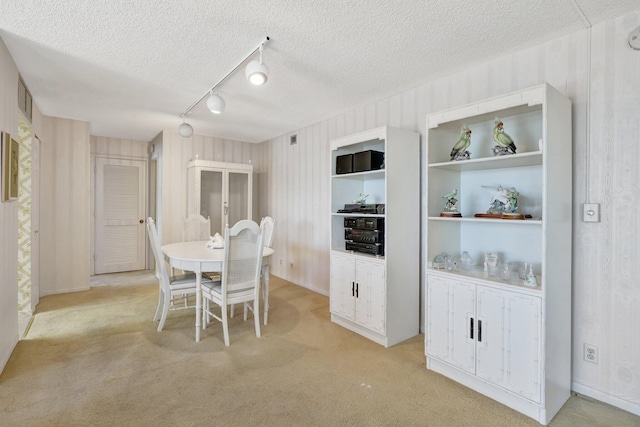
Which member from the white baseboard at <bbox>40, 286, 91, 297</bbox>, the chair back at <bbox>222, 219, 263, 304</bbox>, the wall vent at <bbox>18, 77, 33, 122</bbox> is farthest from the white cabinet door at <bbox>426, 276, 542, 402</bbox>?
the white baseboard at <bbox>40, 286, 91, 297</bbox>

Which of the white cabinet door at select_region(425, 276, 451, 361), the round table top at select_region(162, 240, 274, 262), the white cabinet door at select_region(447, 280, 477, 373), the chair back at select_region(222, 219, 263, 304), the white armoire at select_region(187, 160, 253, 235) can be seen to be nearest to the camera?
the white cabinet door at select_region(447, 280, 477, 373)

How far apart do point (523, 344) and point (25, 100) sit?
477 centimetres

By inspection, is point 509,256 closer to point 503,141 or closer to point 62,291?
point 503,141

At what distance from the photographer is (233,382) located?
220cm

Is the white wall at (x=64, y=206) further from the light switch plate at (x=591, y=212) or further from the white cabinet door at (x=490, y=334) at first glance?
the light switch plate at (x=591, y=212)

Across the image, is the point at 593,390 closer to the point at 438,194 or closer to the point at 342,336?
the point at 438,194

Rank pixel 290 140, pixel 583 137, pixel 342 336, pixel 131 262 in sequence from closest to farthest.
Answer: pixel 583 137 → pixel 342 336 → pixel 290 140 → pixel 131 262

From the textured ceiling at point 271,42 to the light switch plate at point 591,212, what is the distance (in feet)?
3.80

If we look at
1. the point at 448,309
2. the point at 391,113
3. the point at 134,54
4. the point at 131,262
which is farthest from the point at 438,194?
the point at 131,262

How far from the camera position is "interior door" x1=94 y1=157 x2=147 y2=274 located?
548cm

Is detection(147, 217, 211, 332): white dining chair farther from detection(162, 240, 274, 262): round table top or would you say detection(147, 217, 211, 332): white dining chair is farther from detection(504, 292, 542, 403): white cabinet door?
detection(504, 292, 542, 403): white cabinet door

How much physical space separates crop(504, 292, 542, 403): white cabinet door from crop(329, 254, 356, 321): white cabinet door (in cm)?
139

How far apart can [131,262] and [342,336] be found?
4.59 m

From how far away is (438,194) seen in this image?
8.51 feet
